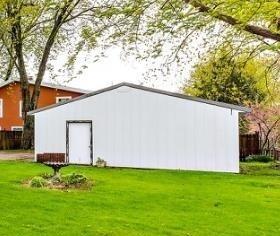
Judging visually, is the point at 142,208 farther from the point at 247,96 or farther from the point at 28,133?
the point at 247,96

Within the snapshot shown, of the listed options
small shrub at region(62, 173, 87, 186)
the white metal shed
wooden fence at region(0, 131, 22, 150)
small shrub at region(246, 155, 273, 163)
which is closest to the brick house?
wooden fence at region(0, 131, 22, 150)

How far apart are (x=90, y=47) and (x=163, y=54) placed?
53.3 inches

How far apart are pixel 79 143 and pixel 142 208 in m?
14.3

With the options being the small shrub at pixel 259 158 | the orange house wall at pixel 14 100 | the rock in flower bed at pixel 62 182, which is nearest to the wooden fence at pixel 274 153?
the small shrub at pixel 259 158

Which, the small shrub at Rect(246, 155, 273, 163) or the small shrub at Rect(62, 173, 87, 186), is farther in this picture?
the small shrub at Rect(246, 155, 273, 163)

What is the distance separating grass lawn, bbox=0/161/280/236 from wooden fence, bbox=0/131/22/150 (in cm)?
2069

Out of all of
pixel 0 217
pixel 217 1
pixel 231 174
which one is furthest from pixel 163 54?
pixel 231 174

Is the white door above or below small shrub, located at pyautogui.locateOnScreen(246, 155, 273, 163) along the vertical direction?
above

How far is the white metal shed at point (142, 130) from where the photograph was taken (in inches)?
877

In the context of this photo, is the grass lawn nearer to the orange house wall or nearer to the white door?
the white door

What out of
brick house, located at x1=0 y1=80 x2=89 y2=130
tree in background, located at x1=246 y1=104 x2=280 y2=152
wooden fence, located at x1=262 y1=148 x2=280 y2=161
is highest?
brick house, located at x1=0 y1=80 x2=89 y2=130

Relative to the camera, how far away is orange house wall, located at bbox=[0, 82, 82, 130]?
4075 cm

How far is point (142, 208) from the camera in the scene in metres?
11.3

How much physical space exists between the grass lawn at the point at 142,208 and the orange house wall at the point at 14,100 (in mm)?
24136
